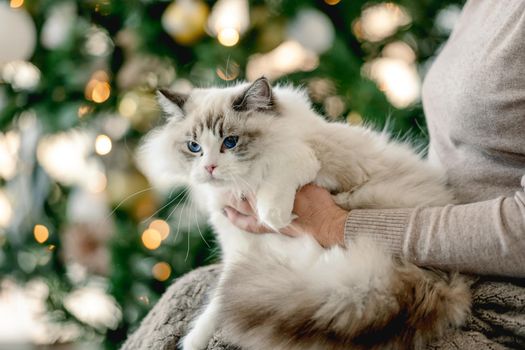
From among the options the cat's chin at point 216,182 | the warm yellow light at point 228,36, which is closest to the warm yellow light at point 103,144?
the warm yellow light at point 228,36

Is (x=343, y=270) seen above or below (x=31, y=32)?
above

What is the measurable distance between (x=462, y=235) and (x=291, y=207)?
325 mm

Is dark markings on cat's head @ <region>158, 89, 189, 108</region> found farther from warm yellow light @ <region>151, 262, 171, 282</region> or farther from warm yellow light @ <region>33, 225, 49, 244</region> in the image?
warm yellow light @ <region>33, 225, 49, 244</region>

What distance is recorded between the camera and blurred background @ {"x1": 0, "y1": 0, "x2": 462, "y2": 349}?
5.14 feet

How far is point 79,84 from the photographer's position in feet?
5.97

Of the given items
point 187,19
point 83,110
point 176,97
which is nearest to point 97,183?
point 83,110

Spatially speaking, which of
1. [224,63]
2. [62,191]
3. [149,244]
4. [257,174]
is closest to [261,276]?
[257,174]

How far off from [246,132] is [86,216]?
0.98 m

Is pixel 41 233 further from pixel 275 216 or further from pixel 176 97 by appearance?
pixel 275 216

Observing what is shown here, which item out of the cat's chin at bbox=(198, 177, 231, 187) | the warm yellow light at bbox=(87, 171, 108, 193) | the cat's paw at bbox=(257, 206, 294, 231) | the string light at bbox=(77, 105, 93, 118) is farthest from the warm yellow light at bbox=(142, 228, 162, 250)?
the cat's paw at bbox=(257, 206, 294, 231)

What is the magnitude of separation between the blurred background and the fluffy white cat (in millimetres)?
302

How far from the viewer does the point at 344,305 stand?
31.9 inches

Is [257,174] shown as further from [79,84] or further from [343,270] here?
[79,84]

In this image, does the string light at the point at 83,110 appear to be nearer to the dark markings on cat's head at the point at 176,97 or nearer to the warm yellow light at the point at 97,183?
the warm yellow light at the point at 97,183
